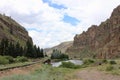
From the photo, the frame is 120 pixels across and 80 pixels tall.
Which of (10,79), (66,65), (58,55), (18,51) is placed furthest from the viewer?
(58,55)

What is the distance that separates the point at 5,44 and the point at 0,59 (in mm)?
42917

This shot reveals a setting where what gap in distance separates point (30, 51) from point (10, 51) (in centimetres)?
2348

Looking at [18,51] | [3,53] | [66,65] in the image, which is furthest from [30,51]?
[66,65]

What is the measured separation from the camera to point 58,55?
196 m

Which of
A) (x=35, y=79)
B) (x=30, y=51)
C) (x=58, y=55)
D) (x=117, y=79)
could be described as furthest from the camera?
(x=58, y=55)

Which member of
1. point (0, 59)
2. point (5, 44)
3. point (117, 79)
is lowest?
point (117, 79)

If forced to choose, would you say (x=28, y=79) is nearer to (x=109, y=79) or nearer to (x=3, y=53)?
(x=109, y=79)

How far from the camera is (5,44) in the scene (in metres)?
114

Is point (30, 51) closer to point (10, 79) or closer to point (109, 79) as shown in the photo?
point (109, 79)

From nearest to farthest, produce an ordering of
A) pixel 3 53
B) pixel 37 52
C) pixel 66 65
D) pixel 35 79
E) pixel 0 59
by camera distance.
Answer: pixel 35 79, pixel 0 59, pixel 66 65, pixel 3 53, pixel 37 52

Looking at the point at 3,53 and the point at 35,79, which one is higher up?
the point at 3,53

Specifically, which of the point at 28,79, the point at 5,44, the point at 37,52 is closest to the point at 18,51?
the point at 5,44

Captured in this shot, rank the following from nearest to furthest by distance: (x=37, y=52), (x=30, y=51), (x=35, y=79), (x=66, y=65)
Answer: (x=35, y=79), (x=66, y=65), (x=30, y=51), (x=37, y=52)

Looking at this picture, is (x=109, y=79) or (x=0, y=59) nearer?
(x=109, y=79)
